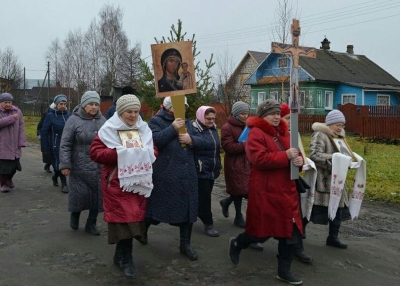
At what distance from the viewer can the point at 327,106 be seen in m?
40.9

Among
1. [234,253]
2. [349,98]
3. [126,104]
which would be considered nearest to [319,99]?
[349,98]

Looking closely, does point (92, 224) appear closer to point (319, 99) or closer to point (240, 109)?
point (240, 109)

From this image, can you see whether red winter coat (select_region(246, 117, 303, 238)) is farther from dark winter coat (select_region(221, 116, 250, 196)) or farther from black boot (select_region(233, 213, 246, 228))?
black boot (select_region(233, 213, 246, 228))

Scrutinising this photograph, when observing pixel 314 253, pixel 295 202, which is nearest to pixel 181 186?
pixel 295 202

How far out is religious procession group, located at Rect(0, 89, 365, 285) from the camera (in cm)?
473

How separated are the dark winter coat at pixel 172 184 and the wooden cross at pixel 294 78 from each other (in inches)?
47.0

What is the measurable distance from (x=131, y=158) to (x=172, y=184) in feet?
2.64

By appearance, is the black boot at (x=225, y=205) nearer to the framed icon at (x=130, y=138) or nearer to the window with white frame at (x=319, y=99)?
the framed icon at (x=130, y=138)

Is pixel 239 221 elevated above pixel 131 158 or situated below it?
below

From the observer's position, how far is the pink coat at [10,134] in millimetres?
9285

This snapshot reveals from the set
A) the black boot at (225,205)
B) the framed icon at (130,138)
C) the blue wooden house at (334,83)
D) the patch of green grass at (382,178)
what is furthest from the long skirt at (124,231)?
the blue wooden house at (334,83)

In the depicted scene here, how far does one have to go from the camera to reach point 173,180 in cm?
538

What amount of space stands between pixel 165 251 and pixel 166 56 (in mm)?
2231

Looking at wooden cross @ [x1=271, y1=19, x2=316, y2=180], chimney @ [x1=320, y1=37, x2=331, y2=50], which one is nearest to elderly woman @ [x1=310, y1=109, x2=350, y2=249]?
wooden cross @ [x1=271, y1=19, x2=316, y2=180]
